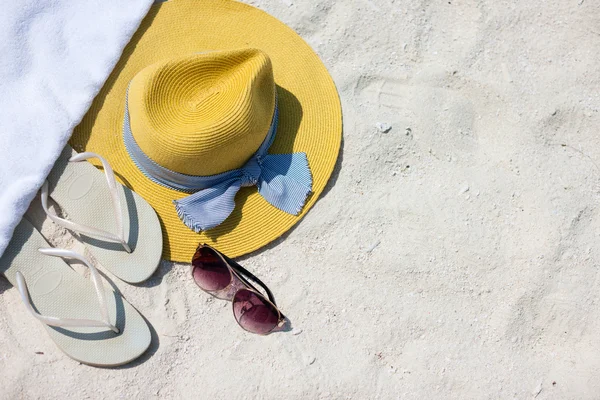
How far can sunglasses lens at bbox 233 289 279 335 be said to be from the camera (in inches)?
75.8

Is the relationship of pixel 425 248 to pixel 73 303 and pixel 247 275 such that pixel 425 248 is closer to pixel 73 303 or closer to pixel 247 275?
pixel 247 275

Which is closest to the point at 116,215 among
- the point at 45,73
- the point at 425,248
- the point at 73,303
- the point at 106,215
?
the point at 106,215

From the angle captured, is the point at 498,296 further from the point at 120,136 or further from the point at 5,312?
the point at 5,312

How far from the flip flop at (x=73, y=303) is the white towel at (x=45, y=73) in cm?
10

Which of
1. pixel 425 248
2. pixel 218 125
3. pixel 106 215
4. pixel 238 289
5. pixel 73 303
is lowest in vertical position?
pixel 425 248

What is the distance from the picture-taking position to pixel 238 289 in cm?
194

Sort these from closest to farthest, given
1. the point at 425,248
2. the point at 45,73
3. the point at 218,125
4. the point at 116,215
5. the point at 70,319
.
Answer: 1. the point at 218,125
2. the point at 70,319
3. the point at 116,215
4. the point at 45,73
5. the point at 425,248

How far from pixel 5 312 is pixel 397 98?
1749 mm

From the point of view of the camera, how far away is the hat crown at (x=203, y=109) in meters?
1.67

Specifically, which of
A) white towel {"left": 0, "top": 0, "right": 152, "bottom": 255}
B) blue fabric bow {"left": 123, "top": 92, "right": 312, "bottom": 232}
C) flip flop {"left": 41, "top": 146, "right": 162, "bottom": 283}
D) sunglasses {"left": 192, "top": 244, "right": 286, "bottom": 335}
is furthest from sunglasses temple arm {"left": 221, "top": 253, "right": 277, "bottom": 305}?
white towel {"left": 0, "top": 0, "right": 152, "bottom": 255}

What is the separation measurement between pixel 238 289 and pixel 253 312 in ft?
A: 0.33

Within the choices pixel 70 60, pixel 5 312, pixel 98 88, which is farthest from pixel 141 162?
pixel 5 312

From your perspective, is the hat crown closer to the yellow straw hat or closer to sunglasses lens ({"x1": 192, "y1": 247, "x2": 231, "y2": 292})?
the yellow straw hat

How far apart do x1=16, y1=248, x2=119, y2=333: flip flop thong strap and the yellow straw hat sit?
0.26 metres
